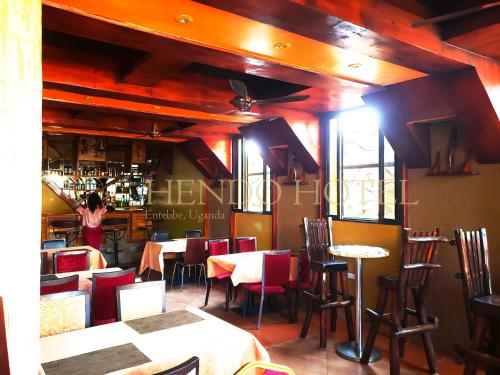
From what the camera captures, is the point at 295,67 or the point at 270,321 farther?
the point at 270,321

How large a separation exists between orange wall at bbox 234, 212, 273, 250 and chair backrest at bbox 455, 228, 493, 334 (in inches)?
145

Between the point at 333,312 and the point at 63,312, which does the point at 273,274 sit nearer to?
the point at 333,312

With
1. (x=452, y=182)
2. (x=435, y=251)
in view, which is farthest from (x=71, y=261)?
(x=452, y=182)

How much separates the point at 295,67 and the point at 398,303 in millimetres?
2221

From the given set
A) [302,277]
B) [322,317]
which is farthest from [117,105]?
[322,317]

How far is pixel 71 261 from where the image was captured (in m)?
4.06

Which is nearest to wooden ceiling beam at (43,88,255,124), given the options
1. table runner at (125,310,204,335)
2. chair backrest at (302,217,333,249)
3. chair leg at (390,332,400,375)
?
chair backrest at (302,217,333,249)

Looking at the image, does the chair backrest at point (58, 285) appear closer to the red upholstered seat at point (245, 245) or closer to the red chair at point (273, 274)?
the red chair at point (273, 274)

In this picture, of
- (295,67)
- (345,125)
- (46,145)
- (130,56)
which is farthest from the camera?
(46,145)

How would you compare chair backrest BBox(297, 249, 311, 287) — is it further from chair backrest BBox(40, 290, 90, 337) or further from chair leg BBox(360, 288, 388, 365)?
chair backrest BBox(40, 290, 90, 337)

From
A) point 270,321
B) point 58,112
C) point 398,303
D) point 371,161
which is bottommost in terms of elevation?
point 270,321

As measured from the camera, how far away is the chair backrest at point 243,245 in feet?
18.2

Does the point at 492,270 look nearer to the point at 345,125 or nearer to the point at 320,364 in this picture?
the point at 320,364

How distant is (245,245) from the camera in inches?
222
